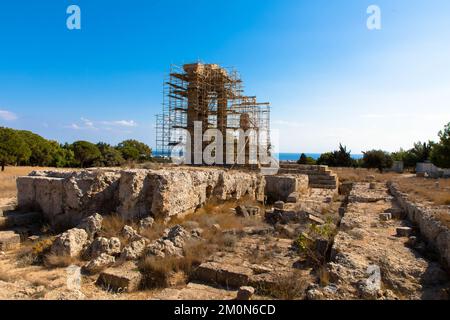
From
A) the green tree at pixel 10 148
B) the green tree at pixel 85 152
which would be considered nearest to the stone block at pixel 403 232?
the green tree at pixel 10 148

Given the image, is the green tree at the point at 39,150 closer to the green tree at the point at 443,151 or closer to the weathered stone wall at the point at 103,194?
the weathered stone wall at the point at 103,194

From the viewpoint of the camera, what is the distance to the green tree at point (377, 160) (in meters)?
36.0

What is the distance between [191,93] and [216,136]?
3.73 meters

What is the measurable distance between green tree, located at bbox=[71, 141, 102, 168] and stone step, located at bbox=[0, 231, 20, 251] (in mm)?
33034

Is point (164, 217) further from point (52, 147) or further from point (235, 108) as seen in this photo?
point (52, 147)

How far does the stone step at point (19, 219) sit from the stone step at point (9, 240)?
22.4 inches

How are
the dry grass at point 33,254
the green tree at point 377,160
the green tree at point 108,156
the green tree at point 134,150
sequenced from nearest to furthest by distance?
the dry grass at point 33,254
the green tree at point 108,156
the green tree at point 377,160
the green tree at point 134,150

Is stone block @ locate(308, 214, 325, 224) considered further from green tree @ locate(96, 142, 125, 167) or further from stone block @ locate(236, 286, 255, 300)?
green tree @ locate(96, 142, 125, 167)

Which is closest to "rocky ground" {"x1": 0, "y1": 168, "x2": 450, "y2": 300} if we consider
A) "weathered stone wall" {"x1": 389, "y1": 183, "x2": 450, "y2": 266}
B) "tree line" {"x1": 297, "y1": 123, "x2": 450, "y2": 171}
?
"weathered stone wall" {"x1": 389, "y1": 183, "x2": 450, "y2": 266}

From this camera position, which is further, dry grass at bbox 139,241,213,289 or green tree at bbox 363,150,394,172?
green tree at bbox 363,150,394,172

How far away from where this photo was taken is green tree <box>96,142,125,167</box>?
33594mm

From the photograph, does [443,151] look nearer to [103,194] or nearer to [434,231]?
[434,231]

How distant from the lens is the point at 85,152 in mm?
37094

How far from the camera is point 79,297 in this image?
3527 millimetres
